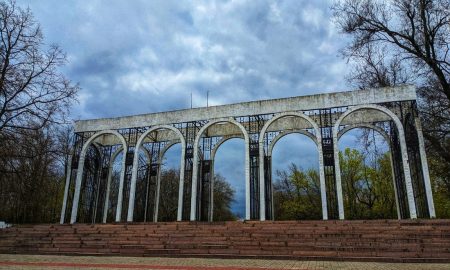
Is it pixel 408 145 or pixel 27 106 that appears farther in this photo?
pixel 408 145

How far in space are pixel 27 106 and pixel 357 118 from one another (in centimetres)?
1677

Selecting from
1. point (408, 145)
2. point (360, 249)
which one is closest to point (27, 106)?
point (360, 249)

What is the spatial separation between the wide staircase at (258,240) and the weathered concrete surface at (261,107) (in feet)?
23.4

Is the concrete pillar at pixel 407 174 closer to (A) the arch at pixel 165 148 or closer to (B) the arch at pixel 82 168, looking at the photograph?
(A) the arch at pixel 165 148

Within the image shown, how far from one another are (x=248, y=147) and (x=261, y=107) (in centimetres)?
244

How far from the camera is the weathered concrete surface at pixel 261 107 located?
59.6ft

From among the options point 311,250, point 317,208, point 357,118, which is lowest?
point 311,250

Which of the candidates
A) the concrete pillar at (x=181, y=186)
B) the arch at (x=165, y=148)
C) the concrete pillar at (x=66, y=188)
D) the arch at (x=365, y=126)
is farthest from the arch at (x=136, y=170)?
the arch at (x=365, y=126)

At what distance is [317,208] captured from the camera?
105 feet

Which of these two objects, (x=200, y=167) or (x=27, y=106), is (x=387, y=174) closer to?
(x=200, y=167)

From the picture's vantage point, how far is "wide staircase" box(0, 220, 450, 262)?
34.9 feet

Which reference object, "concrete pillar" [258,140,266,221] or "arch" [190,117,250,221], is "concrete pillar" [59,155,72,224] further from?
"concrete pillar" [258,140,266,221]

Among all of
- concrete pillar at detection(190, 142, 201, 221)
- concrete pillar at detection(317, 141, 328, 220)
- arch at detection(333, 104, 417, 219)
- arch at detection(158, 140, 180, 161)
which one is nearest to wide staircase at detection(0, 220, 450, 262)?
concrete pillar at detection(317, 141, 328, 220)

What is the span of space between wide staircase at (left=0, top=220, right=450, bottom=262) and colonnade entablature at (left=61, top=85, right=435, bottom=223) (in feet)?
13.1
